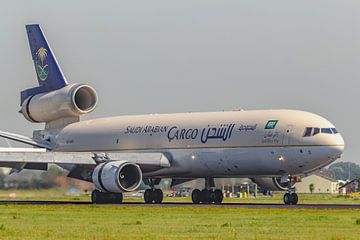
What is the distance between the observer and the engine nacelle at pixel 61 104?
67.4 metres

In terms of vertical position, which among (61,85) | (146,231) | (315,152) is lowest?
(146,231)

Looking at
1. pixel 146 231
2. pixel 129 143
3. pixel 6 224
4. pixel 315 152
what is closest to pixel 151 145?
pixel 129 143

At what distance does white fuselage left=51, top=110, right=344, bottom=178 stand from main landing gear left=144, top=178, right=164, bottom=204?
4.01 ft

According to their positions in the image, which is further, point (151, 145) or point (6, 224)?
point (151, 145)

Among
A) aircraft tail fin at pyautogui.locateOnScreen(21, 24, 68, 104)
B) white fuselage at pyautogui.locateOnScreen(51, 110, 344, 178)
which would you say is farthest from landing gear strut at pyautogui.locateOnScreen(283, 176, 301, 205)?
aircraft tail fin at pyautogui.locateOnScreen(21, 24, 68, 104)

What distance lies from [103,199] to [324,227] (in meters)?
26.9

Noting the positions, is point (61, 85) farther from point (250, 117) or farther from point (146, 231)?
point (146, 231)

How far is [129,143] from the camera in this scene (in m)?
64.6

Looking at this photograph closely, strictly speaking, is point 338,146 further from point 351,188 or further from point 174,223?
point 351,188

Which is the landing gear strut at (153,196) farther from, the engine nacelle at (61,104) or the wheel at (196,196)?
the engine nacelle at (61,104)

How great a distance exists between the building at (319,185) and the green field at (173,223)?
72.4 metres

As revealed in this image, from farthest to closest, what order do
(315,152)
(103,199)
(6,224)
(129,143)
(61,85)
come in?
(61,85) < (129,143) < (103,199) < (315,152) < (6,224)

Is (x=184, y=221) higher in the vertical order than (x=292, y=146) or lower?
lower

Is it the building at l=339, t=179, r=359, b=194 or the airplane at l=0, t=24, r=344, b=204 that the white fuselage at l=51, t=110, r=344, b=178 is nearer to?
the airplane at l=0, t=24, r=344, b=204
